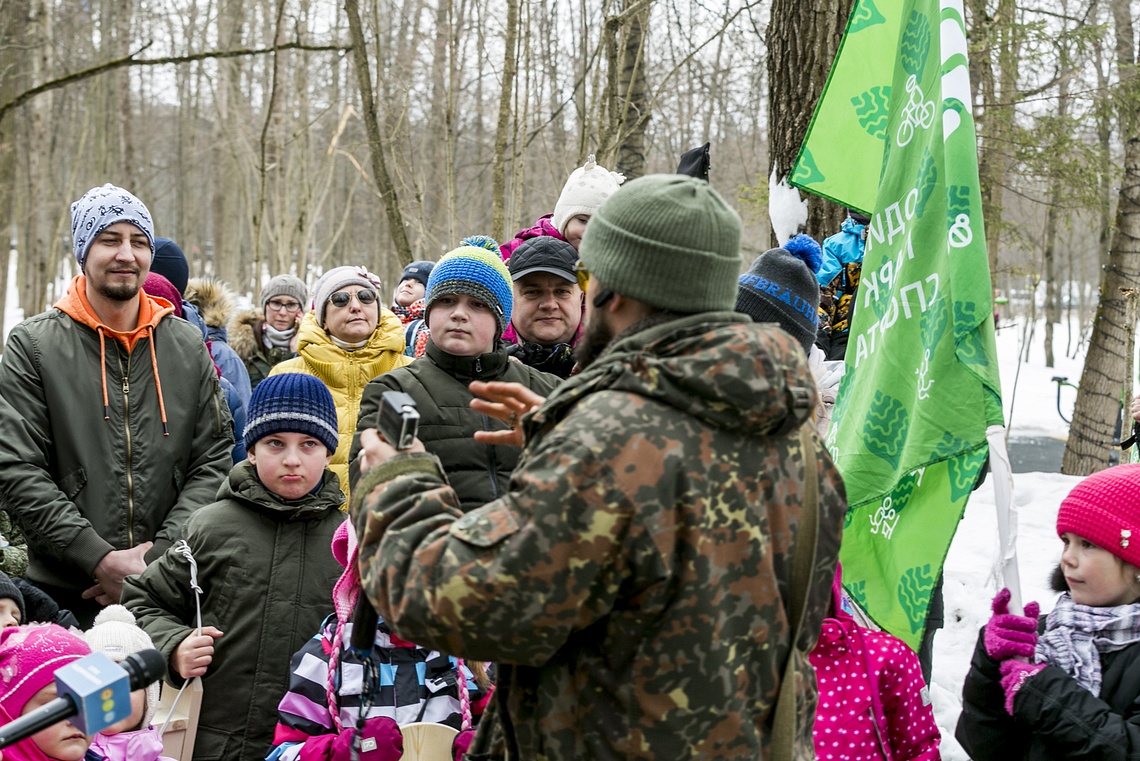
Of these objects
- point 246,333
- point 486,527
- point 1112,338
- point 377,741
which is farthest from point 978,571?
point 486,527

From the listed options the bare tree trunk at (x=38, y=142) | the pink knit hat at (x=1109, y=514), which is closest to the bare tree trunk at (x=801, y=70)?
the pink knit hat at (x=1109, y=514)

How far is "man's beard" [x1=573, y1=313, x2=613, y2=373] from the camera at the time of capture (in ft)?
6.27

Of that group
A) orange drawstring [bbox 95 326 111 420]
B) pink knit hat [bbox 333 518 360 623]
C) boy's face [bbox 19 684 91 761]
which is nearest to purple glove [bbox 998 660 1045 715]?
pink knit hat [bbox 333 518 360 623]

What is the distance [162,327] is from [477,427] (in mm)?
1741

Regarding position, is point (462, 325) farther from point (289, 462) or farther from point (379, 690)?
point (379, 690)

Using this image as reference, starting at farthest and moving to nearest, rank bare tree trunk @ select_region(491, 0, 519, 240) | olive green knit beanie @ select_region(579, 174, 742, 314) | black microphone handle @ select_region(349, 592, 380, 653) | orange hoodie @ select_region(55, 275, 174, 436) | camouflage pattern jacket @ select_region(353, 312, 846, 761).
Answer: bare tree trunk @ select_region(491, 0, 519, 240) < orange hoodie @ select_region(55, 275, 174, 436) < black microphone handle @ select_region(349, 592, 380, 653) < olive green knit beanie @ select_region(579, 174, 742, 314) < camouflage pattern jacket @ select_region(353, 312, 846, 761)

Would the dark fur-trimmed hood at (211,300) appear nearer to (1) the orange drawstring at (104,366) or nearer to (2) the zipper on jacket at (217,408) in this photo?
(2) the zipper on jacket at (217,408)

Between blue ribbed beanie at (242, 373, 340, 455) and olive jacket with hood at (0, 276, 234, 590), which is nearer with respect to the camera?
blue ribbed beanie at (242, 373, 340, 455)

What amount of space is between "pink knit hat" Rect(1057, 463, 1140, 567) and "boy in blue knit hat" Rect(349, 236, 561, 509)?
1.55 m

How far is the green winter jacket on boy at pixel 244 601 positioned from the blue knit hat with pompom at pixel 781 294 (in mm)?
1574

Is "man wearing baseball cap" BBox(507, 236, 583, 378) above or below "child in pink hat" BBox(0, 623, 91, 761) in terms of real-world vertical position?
above

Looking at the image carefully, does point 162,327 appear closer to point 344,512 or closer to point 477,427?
point 344,512

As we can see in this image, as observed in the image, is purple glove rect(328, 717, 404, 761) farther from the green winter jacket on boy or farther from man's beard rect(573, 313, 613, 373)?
man's beard rect(573, 313, 613, 373)

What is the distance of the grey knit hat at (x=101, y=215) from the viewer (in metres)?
4.04
